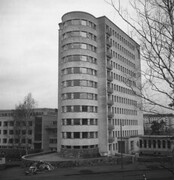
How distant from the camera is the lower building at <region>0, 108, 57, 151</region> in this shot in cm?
7419

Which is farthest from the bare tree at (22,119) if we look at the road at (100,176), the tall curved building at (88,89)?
the road at (100,176)

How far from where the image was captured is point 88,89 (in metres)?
54.2

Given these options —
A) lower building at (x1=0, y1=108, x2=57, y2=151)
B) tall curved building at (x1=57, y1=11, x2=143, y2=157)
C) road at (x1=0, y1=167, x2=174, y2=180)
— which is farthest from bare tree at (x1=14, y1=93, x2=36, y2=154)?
road at (x1=0, y1=167, x2=174, y2=180)

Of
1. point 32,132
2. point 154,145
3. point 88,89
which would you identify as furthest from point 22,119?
point 154,145

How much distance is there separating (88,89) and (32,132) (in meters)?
34.2

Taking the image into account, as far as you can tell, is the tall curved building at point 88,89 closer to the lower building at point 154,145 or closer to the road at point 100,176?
the lower building at point 154,145

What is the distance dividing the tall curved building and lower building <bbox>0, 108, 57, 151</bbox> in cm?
1753

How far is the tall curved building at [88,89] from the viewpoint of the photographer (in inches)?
2040

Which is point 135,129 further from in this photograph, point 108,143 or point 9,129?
point 9,129

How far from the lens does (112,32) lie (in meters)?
64.8

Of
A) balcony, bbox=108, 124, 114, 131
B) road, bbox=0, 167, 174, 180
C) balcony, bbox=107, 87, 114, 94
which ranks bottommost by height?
road, bbox=0, 167, 174, 180

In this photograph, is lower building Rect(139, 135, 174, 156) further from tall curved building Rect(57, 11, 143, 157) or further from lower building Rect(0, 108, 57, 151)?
lower building Rect(0, 108, 57, 151)

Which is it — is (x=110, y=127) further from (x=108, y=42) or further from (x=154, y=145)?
(x=108, y=42)

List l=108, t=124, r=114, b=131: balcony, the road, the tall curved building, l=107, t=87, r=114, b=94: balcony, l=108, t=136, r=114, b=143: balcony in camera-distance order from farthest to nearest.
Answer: l=107, t=87, r=114, b=94: balcony, l=108, t=124, r=114, b=131: balcony, l=108, t=136, r=114, b=143: balcony, the tall curved building, the road
